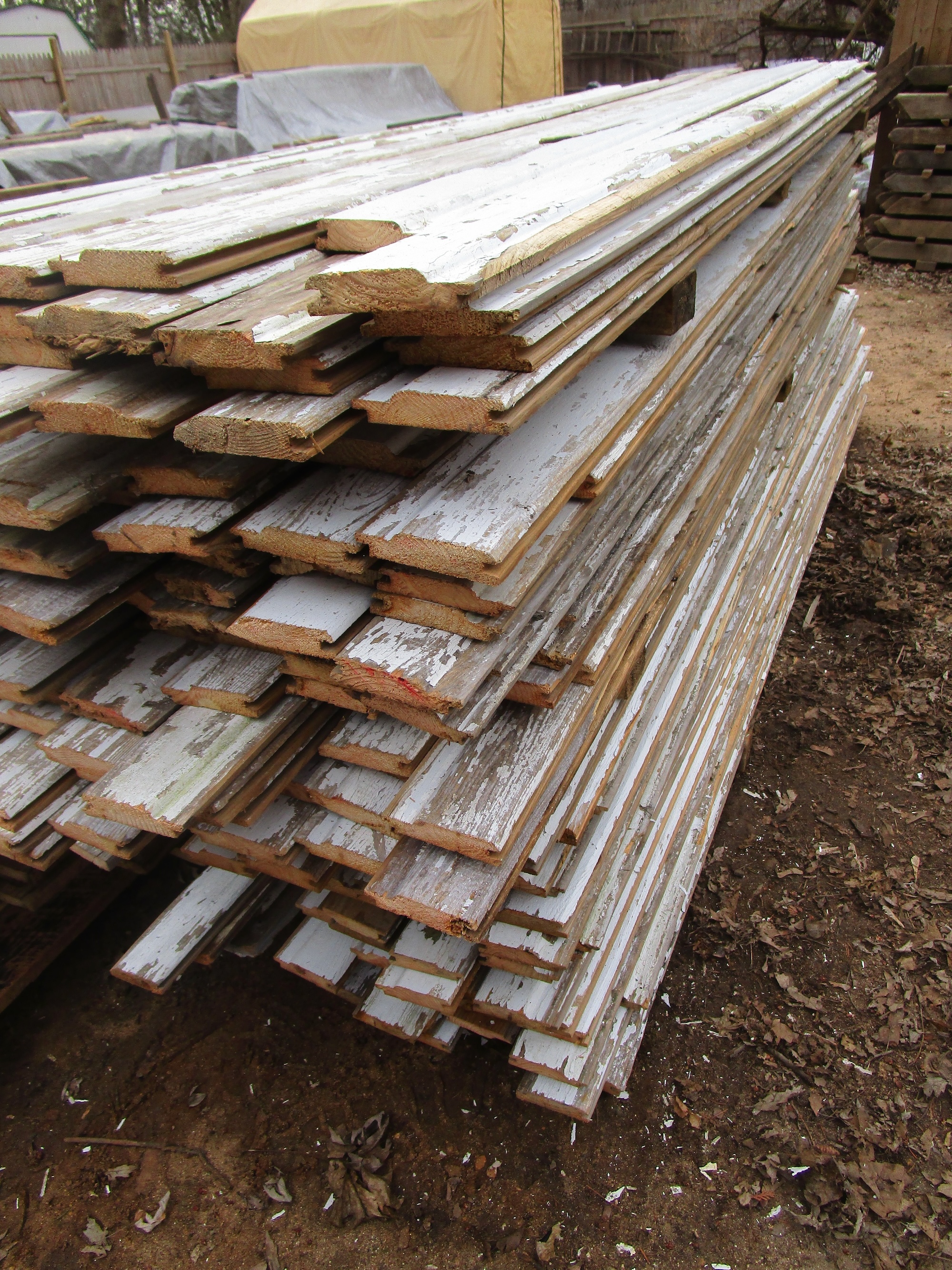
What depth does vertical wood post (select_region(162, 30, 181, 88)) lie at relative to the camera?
37.9 feet

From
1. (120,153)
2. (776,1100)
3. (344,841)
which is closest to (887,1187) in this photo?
(776,1100)

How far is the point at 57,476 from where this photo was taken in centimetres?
218

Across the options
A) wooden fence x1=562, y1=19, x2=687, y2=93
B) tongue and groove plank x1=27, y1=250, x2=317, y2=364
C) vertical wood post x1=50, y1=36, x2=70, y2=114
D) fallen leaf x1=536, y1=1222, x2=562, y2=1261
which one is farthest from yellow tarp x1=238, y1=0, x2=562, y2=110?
fallen leaf x1=536, y1=1222, x2=562, y2=1261

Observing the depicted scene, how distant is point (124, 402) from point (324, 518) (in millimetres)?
555

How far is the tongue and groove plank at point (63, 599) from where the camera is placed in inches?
87.9

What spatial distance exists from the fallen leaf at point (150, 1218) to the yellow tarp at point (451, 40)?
1223 centimetres

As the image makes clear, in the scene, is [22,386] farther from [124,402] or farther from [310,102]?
[310,102]

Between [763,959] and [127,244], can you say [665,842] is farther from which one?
[127,244]

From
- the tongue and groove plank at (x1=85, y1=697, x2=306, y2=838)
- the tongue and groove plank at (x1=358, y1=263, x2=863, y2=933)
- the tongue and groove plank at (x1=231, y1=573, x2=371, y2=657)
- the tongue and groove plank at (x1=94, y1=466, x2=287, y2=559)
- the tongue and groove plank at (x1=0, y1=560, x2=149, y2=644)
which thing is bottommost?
the tongue and groove plank at (x1=358, y1=263, x2=863, y2=933)

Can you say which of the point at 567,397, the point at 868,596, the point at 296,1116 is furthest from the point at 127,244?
the point at 868,596

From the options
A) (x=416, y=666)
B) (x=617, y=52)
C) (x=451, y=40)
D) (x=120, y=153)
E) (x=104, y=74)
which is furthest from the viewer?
(x=617, y=52)

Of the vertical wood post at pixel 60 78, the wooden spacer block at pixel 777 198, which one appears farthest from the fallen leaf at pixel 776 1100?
the vertical wood post at pixel 60 78

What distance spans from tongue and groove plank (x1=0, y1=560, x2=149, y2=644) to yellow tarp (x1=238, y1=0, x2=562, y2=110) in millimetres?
→ 10943

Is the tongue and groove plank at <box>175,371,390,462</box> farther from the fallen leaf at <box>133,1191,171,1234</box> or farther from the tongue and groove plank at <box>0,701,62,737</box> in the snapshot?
the fallen leaf at <box>133,1191,171,1234</box>
